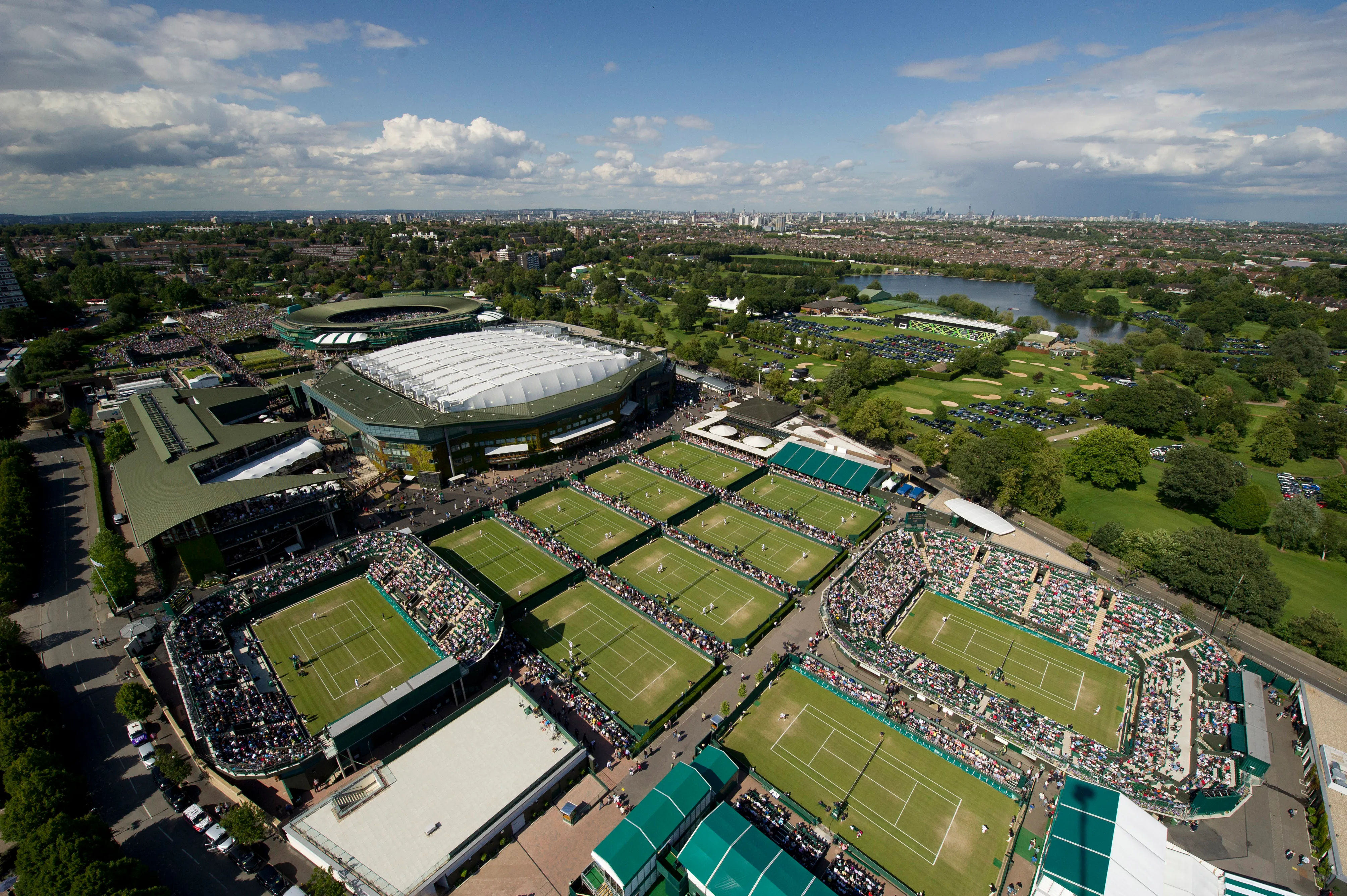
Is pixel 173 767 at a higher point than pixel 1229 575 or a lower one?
lower

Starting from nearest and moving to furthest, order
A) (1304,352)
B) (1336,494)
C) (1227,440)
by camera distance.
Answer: (1336,494)
(1227,440)
(1304,352)

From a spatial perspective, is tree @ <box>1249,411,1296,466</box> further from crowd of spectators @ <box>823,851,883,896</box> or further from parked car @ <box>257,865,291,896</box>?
parked car @ <box>257,865,291,896</box>

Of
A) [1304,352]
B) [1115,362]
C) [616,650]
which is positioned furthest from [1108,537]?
[1304,352]

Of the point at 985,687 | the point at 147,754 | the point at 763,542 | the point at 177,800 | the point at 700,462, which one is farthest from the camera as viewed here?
the point at 700,462

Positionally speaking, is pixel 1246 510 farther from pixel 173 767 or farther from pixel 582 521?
pixel 173 767

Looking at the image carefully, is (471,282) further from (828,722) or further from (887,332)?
(828,722)

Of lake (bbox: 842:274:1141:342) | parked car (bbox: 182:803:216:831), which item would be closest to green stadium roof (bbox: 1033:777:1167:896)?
parked car (bbox: 182:803:216:831)

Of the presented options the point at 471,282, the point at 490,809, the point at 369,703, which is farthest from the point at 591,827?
the point at 471,282
